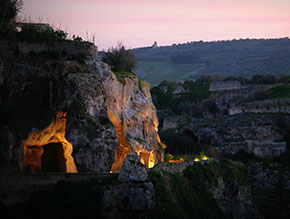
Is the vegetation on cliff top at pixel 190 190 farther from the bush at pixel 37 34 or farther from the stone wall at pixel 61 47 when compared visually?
the bush at pixel 37 34

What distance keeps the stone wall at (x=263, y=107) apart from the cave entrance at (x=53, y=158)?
44225 millimetres

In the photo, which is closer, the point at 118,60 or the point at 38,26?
the point at 38,26

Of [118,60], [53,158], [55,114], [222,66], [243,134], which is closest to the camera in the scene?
[55,114]

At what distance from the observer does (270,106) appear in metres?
74.2

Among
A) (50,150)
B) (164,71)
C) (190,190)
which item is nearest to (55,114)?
(50,150)

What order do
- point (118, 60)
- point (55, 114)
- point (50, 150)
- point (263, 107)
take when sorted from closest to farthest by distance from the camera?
1. point (55, 114)
2. point (50, 150)
3. point (118, 60)
4. point (263, 107)

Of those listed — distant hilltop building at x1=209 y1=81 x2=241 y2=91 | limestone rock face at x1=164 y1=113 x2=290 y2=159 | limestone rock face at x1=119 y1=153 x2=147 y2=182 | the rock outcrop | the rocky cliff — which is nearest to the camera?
the rock outcrop

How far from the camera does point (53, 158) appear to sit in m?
37.4

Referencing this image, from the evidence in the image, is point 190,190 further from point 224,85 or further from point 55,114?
point 224,85

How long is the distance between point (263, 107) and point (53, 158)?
45.2 m

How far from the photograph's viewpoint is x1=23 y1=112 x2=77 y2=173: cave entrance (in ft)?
113

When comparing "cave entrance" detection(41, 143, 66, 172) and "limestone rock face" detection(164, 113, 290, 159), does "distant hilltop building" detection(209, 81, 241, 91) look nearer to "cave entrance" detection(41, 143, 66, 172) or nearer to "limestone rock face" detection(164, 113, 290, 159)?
"limestone rock face" detection(164, 113, 290, 159)

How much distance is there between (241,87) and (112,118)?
200 ft

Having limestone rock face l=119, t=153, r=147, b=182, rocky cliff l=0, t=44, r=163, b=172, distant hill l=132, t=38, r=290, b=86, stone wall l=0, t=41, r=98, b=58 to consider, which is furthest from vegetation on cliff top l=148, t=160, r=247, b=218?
distant hill l=132, t=38, r=290, b=86
